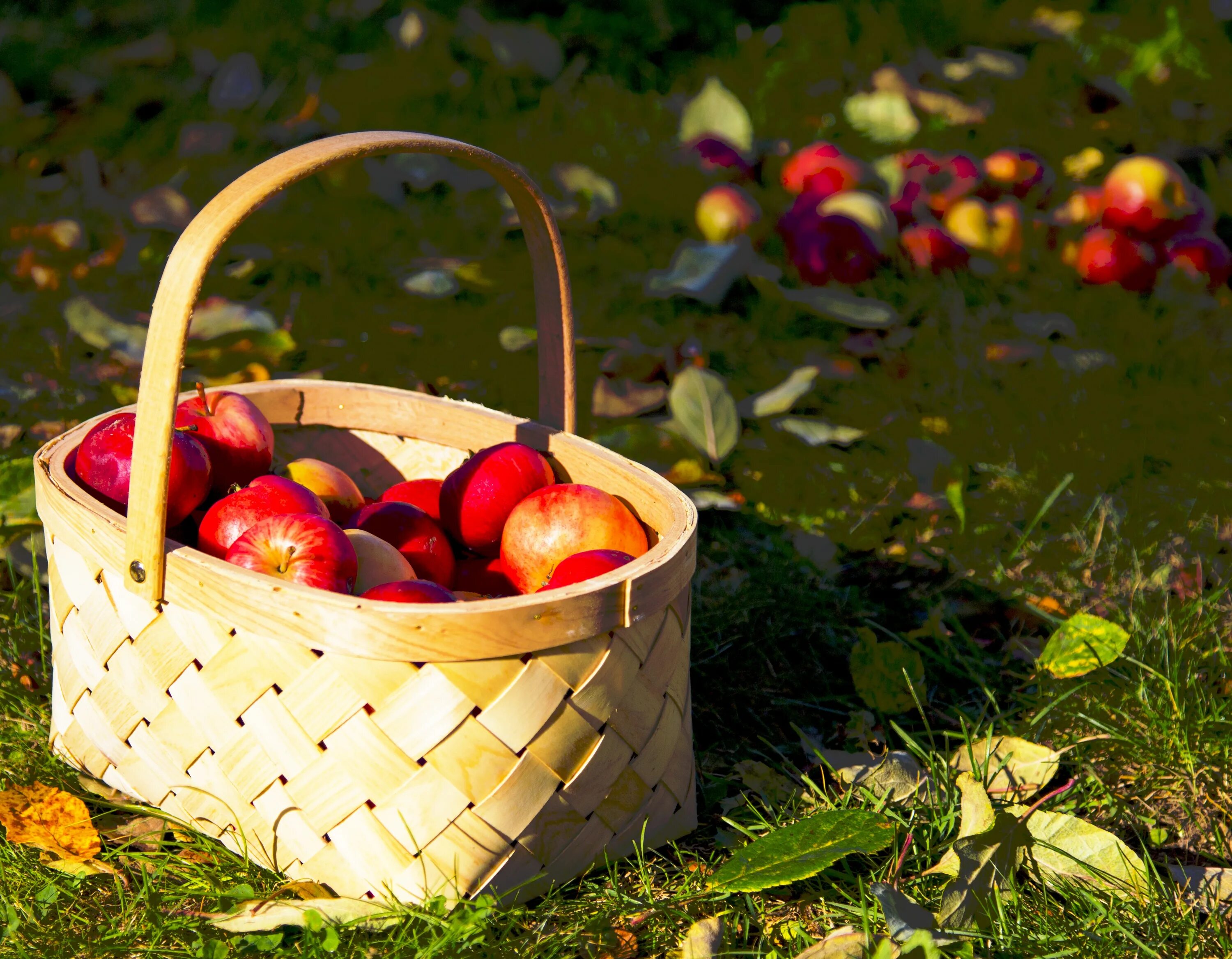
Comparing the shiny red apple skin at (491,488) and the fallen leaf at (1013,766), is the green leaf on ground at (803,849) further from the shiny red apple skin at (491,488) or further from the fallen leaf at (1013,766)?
the shiny red apple skin at (491,488)

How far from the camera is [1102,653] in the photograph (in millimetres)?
1716

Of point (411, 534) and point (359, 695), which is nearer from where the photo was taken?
point (359, 695)

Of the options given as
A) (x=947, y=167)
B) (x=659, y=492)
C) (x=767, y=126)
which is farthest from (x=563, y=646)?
(x=767, y=126)

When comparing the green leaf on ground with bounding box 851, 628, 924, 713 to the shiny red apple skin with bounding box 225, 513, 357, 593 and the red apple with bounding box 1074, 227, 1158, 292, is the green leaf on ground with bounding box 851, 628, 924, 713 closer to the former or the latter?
the shiny red apple skin with bounding box 225, 513, 357, 593

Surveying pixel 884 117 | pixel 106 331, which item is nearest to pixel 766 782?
pixel 106 331

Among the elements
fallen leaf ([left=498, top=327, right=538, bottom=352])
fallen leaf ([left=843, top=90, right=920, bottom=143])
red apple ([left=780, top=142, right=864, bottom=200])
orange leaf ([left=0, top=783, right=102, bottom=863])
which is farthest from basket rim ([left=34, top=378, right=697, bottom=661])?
fallen leaf ([left=843, top=90, right=920, bottom=143])

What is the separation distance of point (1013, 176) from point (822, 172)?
614 millimetres

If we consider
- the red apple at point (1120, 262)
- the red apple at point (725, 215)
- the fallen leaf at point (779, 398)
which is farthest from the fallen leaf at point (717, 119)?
the fallen leaf at point (779, 398)

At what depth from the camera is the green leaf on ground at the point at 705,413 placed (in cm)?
226

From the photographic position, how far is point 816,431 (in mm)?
2393

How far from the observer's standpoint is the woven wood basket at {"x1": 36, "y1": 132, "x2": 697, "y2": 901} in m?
1.20

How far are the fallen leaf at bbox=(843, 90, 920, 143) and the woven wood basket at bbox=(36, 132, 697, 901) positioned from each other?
256 centimetres

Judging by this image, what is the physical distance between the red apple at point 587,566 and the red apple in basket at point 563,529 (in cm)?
8

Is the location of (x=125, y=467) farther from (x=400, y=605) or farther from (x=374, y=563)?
(x=400, y=605)
